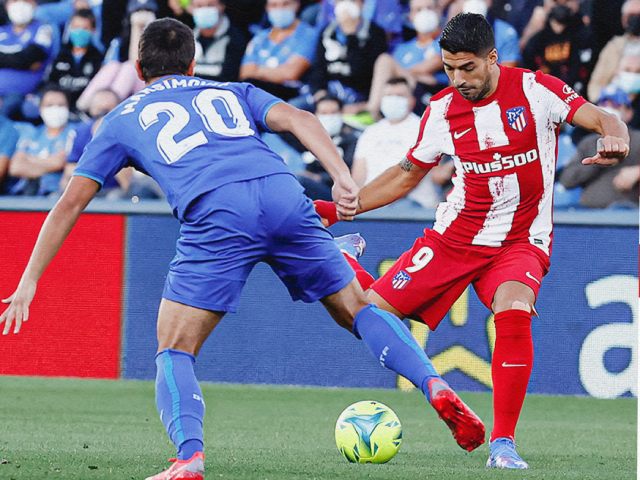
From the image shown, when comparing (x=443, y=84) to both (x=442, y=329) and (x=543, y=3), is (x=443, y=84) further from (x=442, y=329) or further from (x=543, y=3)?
(x=442, y=329)

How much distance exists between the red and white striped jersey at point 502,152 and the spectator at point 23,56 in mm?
7196

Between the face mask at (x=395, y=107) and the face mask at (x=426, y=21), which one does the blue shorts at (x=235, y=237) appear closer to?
the face mask at (x=395, y=107)

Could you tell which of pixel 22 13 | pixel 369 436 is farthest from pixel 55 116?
pixel 369 436

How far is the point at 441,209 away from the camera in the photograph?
6.62 meters

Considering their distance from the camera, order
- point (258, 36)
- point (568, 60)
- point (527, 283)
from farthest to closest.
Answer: point (258, 36) < point (568, 60) < point (527, 283)

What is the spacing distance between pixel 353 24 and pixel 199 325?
764 centimetres

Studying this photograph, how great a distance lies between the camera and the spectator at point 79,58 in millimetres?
12641

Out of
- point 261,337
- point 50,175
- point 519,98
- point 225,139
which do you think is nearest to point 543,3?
point 261,337

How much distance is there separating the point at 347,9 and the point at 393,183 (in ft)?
18.6

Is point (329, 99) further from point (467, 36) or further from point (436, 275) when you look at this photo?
point (467, 36)

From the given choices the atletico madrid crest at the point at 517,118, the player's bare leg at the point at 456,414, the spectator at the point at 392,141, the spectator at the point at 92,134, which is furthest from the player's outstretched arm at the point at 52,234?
the spectator at the point at 92,134

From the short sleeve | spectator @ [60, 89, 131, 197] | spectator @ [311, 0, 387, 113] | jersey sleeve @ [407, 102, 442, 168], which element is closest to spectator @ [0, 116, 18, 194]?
the short sleeve

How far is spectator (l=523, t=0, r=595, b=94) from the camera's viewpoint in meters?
11.3

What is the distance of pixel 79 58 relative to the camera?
12.7 metres
